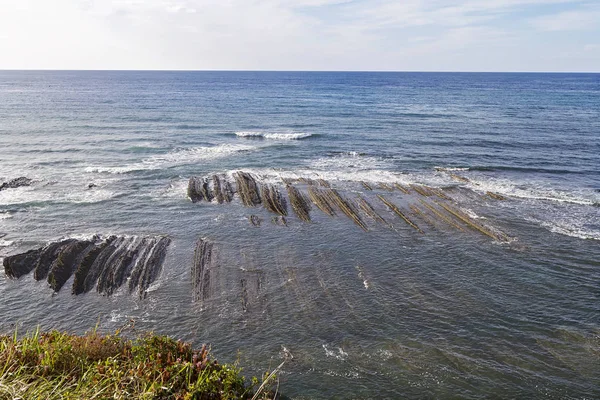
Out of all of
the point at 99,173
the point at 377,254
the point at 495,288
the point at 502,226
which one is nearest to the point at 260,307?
the point at 377,254

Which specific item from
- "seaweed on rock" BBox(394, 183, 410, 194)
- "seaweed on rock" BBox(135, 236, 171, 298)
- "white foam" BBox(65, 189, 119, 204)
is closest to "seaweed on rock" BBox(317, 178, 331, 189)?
"seaweed on rock" BBox(394, 183, 410, 194)

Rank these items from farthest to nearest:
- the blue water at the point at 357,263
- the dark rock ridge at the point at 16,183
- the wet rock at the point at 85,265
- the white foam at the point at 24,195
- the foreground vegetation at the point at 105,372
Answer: the dark rock ridge at the point at 16,183, the white foam at the point at 24,195, the wet rock at the point at 85,265, the blue water at the point at 357,263, the foreground vegetation at the point at 105,372

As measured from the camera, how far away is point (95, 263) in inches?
898

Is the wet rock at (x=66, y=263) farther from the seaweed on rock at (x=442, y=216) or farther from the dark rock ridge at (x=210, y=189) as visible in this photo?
the seaweed on rock at (x=442, y=216)

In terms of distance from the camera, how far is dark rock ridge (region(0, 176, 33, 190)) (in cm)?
3559

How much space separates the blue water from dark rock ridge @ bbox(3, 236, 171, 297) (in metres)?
0.78

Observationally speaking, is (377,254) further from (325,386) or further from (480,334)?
(325,386)

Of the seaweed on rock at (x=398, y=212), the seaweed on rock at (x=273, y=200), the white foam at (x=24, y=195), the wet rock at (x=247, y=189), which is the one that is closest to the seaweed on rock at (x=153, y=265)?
the wet rock at (x=247, y=189)

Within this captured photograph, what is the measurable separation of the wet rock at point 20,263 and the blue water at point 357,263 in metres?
0.77

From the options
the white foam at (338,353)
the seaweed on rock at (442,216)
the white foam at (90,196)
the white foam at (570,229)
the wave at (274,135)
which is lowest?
the white foam at (338,353)

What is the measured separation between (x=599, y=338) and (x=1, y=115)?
9309 centimetres

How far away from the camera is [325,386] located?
48.2 ft

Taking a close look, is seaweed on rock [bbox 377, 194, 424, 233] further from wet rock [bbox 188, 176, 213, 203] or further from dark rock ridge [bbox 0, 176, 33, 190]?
dark rock ridge [bbox 0, 176, 33, 190]

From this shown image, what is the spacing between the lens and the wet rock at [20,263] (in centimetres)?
2194
